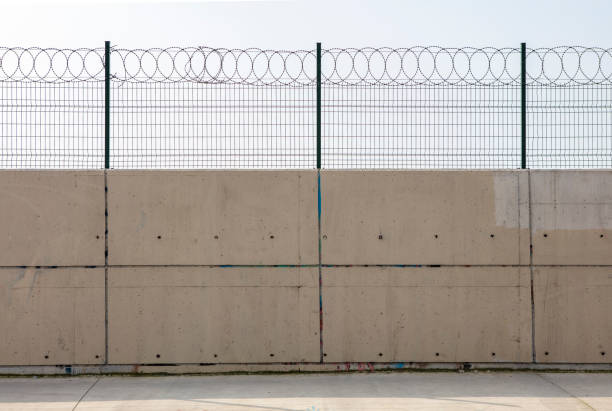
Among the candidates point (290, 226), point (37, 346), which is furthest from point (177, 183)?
point (37, 346)

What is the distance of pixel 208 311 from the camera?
264 inches

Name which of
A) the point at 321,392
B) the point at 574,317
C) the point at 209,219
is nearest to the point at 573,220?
the point at 574,317

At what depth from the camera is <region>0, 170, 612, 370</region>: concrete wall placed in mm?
6691

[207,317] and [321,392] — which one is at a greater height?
[207,317]

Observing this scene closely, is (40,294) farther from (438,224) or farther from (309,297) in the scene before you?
(438,224)

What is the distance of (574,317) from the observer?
6793mm

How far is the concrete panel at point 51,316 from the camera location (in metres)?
6.66

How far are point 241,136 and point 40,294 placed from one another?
2779mm

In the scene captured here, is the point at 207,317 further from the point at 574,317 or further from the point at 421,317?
the point at 574,317

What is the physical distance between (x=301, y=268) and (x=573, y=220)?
10.1 ft

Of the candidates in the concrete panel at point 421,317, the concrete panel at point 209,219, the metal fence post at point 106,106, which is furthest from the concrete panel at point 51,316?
the concrete panel at point 421,317

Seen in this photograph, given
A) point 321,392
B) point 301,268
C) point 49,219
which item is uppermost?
point 49,219

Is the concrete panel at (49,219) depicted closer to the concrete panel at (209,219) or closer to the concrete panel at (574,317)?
the concrete panel at (209,219)

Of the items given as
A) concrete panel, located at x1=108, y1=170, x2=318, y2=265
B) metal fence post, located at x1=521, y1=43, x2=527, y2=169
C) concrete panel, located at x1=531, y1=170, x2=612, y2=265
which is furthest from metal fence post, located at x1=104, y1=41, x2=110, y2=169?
concrete panel, located at x1=531, y1=170, x2=612, y2=265
